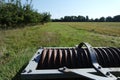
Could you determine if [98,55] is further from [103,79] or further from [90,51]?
[103,79]

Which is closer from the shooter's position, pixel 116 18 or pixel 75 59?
pixel 75 59

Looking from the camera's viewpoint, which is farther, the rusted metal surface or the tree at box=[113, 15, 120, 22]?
the tree at box=[113, 15, 120, 22]

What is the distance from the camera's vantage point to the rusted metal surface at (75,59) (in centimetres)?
337

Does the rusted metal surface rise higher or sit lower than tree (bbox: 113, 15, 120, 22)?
higher

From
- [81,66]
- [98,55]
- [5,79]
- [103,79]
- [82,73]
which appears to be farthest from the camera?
[5,79]

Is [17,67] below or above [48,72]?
below

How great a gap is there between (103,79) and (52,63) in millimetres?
1219

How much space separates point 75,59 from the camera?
11.4ft

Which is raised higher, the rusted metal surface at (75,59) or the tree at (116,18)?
the rusted metal surface at (75,59)

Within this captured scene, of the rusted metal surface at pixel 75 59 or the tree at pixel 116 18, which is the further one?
the tree at pixel 116 18

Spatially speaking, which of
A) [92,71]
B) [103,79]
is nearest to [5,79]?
[92,71]

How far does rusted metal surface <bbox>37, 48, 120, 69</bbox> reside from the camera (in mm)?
3367

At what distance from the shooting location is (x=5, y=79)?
505cm

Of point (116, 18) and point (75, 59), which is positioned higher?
point (75, 59)
